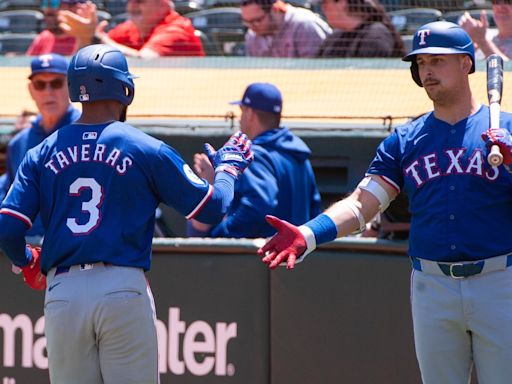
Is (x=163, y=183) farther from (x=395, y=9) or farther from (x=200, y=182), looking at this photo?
(x=395, y=9)

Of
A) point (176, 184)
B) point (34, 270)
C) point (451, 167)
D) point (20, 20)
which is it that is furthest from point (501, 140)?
point (20, 20)

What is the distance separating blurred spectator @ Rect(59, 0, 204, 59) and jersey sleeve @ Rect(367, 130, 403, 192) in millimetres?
4215

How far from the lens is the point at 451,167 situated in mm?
3992

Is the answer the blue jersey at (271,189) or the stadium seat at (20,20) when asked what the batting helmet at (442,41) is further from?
the stadium seat at (20,20)

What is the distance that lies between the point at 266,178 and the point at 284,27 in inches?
101

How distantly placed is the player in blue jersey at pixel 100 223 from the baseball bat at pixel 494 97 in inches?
41.0

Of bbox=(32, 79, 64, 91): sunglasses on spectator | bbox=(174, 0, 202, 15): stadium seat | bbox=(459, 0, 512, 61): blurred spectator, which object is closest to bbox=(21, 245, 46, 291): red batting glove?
bbox=(32, 79, 64, 91): sunglasses on spectator

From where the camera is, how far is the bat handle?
12.2ft

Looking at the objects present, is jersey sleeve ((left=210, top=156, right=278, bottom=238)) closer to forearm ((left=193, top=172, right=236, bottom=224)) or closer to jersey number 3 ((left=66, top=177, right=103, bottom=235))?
forearm ((left=193, top=172, right=236, bottom=224))

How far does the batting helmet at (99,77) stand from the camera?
3986 millimetres

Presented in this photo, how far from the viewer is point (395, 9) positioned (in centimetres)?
838

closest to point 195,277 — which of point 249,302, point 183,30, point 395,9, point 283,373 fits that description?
point 249,302

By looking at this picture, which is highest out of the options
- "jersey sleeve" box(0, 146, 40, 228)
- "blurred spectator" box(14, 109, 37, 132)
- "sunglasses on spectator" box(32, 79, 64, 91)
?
"sunglasses on spectator" box(32, 79, 64, 91)

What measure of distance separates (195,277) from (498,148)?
2.15 meters
